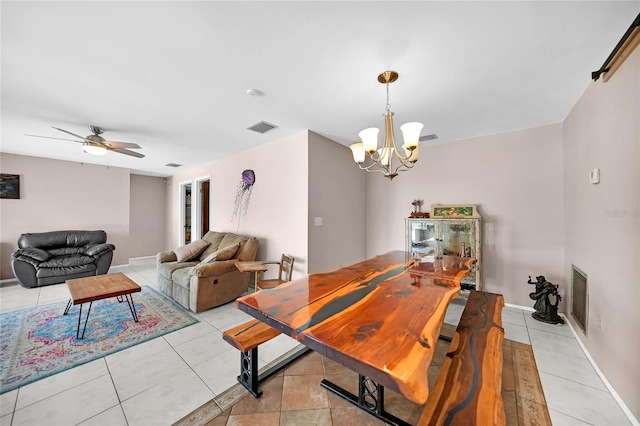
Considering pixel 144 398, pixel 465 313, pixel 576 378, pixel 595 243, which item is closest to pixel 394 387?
pixel 465 313

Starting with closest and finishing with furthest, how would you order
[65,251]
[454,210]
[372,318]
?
[372,318], [454,210], [65,251]

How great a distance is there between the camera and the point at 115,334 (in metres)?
2.57

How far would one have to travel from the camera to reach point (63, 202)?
5125mm

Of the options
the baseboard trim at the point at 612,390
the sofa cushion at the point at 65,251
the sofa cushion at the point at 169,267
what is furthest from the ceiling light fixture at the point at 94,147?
the baseboard trim at the point at 612,390

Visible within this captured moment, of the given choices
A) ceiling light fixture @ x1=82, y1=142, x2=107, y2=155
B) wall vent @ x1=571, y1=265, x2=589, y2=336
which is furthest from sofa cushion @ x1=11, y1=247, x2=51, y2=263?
wall vent @ x1=571, y1=265, x2=589, y2=336

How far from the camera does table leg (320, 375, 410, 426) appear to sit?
152cm

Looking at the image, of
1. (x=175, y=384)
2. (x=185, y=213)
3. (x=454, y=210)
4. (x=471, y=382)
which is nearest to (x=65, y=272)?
(x=185, y=213)

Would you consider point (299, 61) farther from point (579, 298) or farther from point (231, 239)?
point (579, 298)

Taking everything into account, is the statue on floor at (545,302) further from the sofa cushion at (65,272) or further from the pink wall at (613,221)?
the sofa cushion at (65,272)

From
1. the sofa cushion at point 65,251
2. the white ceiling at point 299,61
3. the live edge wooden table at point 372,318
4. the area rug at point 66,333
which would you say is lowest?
the area rug at point 66,333

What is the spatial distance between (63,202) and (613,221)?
27.3 ft

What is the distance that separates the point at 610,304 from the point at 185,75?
3.82 metres

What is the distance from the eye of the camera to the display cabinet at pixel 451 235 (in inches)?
129

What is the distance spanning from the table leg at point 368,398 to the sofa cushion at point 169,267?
2.91 m
